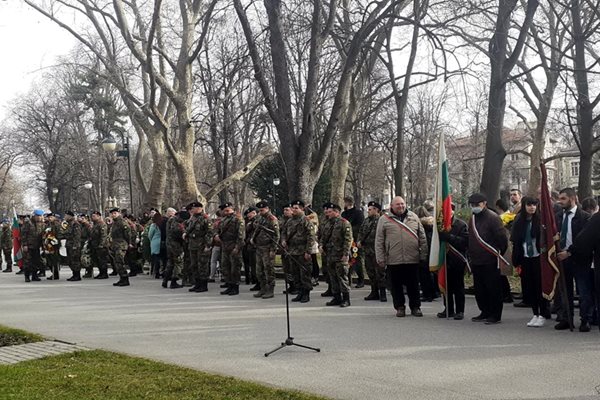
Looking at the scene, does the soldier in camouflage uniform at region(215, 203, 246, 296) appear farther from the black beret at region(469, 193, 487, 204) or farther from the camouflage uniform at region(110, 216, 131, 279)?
the black beret at region(469, 193, 487, 204)

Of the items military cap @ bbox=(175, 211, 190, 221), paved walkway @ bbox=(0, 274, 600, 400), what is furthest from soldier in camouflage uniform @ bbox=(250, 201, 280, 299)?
military cap @ bbox=(175, 211, 190, 221)

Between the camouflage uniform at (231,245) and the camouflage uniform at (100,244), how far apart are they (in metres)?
5.70

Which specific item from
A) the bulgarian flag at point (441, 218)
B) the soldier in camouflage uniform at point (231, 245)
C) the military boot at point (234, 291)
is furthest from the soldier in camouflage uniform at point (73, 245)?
the bulgarian flag at point (441, 218)

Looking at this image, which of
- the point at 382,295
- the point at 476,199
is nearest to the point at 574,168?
the point at 382,295

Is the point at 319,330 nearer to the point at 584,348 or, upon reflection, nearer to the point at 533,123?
the point at 584,348

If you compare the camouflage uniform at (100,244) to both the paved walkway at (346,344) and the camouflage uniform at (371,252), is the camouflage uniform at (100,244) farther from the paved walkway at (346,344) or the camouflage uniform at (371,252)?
the camouflage uniform at (371,252)

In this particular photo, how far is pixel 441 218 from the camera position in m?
10.9

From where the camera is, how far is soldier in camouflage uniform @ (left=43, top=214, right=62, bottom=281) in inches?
786

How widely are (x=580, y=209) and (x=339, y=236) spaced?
4.30m

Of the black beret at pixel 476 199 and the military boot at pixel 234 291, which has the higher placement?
the black beret at pixel 476 199

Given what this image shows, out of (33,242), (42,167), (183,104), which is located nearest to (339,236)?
(33,242)

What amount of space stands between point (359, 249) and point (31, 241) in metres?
10.8

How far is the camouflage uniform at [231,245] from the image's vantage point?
590 inches

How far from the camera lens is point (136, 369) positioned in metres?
7.35
